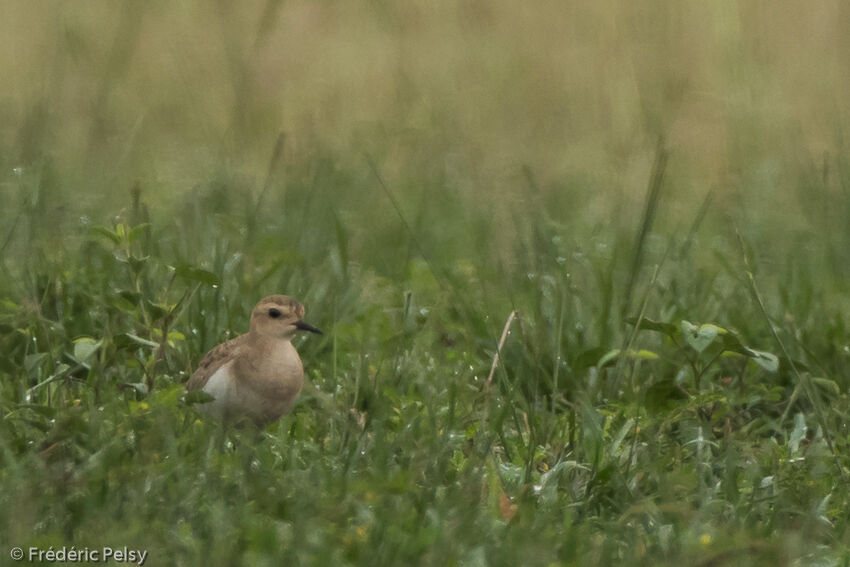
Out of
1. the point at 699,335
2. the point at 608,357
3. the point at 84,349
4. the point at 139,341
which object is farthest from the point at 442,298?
the point at 84,349

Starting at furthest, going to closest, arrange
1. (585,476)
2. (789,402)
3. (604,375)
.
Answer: (604,375) < (789,402) < (585,476)

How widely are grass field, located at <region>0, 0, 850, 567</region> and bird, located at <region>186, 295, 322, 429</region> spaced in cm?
11

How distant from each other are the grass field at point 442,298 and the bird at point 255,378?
11cm

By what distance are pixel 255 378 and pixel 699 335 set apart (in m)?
1.44

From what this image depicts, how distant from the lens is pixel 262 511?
153 inches

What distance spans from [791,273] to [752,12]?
19.4ft

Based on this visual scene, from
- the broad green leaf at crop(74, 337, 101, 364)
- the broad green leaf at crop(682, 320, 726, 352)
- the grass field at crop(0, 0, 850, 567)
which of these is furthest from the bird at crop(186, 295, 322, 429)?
the broad green leaf at crop(682, 320, 726, 352)

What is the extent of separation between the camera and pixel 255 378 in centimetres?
457

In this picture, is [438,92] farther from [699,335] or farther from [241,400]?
[241,400]

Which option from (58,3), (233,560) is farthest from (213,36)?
(233,560)

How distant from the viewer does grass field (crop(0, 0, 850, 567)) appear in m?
3.88

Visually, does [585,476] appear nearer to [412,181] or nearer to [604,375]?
[604,375]

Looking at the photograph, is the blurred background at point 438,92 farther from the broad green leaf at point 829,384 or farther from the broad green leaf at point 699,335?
the broad green leaf at point 699,335

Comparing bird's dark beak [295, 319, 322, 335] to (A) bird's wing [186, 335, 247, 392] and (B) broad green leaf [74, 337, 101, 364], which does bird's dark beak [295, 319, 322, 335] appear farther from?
(B) broad green leaf [74, 337, 101, 364]
